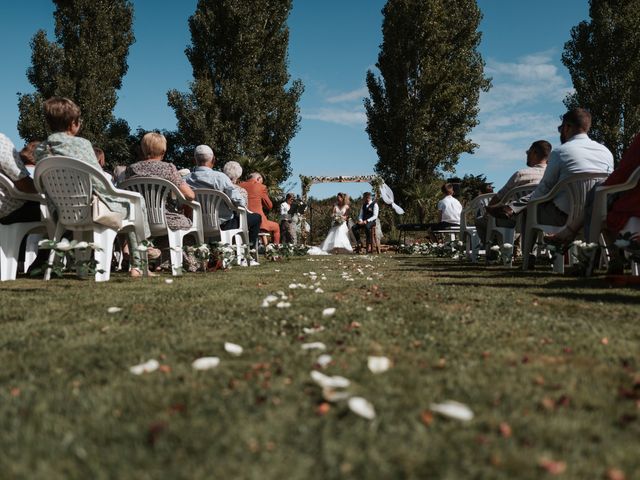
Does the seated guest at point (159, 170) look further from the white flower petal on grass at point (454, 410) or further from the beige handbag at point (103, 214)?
the white flower petal on grass at point (454, 410)

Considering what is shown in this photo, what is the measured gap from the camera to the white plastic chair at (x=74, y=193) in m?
4.27

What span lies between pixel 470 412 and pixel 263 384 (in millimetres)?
563

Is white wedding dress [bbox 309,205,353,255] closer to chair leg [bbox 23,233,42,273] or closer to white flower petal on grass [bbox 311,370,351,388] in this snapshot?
chair leg [bbox 23,233,42,273]

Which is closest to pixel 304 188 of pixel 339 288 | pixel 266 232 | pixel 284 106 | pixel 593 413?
pixel 284 106

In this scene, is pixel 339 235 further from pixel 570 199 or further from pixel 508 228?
pixel 570 199

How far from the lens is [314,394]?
4.56 ft

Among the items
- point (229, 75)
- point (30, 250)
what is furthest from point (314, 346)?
point (229, 75)

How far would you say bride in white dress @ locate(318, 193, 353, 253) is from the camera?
14.5 meters

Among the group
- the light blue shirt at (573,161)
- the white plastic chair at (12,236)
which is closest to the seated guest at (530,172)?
the light blue shirt at (573,161)

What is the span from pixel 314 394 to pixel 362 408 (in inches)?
8.1

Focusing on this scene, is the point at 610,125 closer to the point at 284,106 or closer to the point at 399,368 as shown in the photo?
the point at 284,106

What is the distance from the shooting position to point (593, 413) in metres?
1.25

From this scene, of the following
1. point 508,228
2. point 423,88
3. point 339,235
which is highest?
point 423,88

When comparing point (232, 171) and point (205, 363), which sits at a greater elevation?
point (232, 171)
